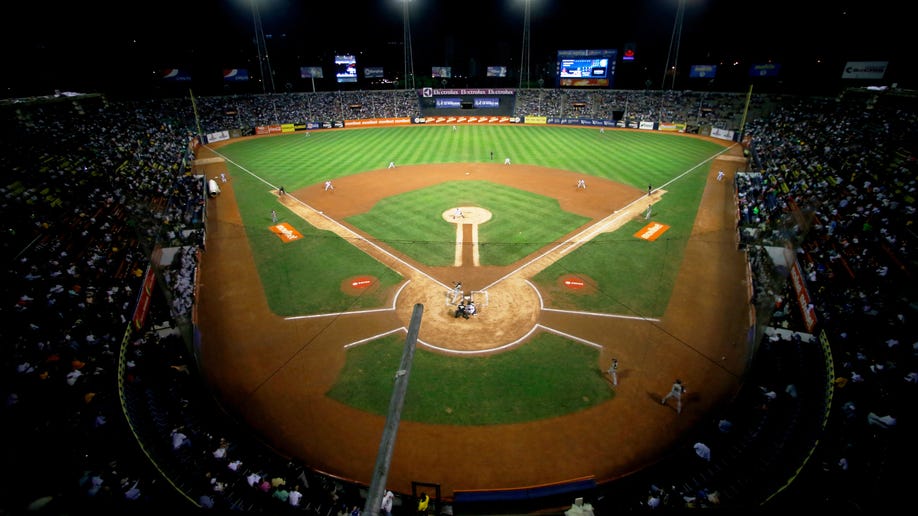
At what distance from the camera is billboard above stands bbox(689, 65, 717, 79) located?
64.2 m

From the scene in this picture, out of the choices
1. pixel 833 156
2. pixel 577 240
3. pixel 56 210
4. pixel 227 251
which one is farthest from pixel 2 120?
pixel 833 156

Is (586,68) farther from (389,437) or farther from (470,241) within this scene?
(389,437)

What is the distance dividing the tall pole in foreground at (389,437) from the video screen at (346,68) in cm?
7855

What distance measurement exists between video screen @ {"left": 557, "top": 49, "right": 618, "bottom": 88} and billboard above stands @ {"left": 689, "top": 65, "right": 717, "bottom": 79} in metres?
12.2

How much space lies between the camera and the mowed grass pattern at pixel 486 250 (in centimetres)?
1397

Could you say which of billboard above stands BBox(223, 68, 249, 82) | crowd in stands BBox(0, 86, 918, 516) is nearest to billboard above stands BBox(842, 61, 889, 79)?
crowd in stands BBox(0, 86, 918, 516)

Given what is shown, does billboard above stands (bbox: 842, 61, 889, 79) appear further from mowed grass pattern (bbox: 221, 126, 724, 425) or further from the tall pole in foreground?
the tall pole in foreground

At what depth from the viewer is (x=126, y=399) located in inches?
489

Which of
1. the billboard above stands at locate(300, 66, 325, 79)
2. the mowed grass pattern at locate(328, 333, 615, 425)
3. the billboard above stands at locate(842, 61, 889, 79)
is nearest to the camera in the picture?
the mowed grass pattern at locate(328, 333, 615, 425)

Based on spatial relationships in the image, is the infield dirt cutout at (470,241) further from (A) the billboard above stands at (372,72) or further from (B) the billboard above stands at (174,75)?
(A) the billboard above stands at (372,72)

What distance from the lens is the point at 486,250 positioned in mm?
23719

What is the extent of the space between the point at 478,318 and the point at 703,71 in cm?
6724

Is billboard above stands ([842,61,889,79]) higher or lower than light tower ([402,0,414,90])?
lower

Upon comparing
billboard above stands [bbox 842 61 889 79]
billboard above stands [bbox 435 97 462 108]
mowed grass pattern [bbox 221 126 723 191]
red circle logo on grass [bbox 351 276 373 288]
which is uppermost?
billboard above stands [bbox 842 61 889 79]
